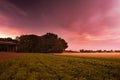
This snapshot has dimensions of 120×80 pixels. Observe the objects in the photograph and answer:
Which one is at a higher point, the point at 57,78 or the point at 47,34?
the point at 47,34

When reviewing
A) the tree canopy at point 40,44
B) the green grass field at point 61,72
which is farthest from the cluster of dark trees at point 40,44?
the green grass field at point 61,72

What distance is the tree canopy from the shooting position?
9775cm

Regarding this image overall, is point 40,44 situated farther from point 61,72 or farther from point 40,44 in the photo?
point 61,72

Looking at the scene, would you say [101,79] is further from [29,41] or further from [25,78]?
[29,41]

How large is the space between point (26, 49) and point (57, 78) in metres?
86.5

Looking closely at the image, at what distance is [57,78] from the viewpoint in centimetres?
1489

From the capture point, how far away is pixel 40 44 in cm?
9919

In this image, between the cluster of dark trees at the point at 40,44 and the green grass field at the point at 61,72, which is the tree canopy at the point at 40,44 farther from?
the green grass field at the point at 61,72

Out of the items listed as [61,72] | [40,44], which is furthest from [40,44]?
[61,72]

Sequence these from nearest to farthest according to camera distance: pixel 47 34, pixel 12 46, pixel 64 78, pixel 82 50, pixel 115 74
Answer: pixel 64 78 → pixel 115 74 → pixel 12 46 → pixel 82 50 → pixel 47 34

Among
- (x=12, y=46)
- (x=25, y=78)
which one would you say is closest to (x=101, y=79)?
(x=25, y=78)

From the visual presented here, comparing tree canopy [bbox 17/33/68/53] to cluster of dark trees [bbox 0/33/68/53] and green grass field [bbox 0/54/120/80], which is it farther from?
green grass field [bbox 0/54/120/80]

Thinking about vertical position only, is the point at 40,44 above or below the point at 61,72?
above

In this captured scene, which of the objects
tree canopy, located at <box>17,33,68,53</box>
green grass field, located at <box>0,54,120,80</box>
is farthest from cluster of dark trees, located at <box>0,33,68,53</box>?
green grass field, located at <box>0,54,120,80</box>
